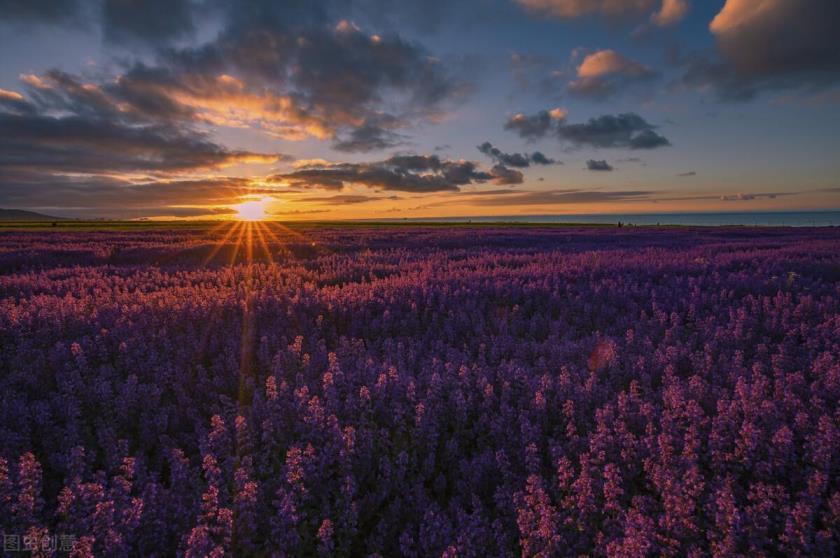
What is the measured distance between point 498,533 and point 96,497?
2020mm

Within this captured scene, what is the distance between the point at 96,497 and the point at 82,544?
0.39 m

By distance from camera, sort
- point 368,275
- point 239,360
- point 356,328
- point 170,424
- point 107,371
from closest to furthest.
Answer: point 170,424, point 107,371, point 239,360, point 356,328, point 368,275

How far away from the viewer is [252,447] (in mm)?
2859

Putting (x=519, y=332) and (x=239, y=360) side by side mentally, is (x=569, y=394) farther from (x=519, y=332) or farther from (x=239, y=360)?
(x=239, y=360)

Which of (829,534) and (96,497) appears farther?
(96,497)

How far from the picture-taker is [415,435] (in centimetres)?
298

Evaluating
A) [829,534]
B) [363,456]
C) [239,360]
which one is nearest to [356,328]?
[239,360]

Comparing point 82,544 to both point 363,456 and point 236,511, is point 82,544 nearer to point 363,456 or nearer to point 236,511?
point 236,511

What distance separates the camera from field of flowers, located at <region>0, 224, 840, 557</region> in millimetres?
2121

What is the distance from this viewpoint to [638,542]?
6.28 ft

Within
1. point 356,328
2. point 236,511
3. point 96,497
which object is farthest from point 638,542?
point 356,328

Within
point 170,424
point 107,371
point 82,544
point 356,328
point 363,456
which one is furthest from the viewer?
point 356,328

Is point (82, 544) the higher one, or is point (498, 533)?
point (82, 544)

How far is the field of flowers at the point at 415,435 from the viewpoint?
2121 mm
